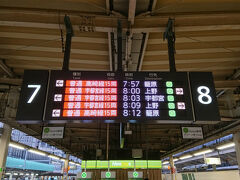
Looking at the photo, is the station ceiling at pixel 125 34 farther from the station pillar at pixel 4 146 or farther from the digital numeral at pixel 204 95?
the station pillar at pixel 4 146

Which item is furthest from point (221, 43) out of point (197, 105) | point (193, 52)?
point (197, 105)

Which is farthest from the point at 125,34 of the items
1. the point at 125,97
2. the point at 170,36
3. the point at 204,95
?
the point at 204,95

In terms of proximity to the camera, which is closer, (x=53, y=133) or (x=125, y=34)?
(x=125, y=34)

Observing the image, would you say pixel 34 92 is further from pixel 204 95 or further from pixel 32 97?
pixel 204 95

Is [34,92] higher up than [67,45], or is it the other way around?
[67,45]

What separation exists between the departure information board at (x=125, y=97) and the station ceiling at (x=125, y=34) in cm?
112

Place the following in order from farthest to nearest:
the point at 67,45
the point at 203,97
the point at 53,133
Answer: the point at 53,133 → the point at 67,45 → the point at 203,97

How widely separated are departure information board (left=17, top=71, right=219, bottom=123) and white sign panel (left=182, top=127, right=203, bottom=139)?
4755mm

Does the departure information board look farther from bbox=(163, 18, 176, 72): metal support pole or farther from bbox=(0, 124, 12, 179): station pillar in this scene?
bbox=(0, 124, 12, 179): station pillar

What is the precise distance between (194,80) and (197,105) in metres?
0.48

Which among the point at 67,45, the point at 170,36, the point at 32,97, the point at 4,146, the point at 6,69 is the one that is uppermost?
the point at 6,69

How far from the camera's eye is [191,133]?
7711mm

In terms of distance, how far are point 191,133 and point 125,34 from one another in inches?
211

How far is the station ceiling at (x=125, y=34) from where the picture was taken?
3688 mm
